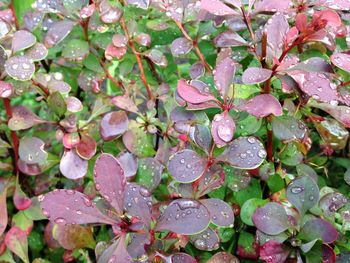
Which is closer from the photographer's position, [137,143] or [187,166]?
[187,166]

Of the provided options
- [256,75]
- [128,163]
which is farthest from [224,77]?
[128,163]

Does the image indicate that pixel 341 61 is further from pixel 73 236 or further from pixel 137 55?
pixel 73 236

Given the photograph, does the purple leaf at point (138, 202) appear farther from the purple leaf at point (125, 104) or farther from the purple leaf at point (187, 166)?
the purple leaf at point (125, 104)

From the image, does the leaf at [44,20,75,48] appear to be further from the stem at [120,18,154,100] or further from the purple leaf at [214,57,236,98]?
the purple leaf at [214,57,236,98]

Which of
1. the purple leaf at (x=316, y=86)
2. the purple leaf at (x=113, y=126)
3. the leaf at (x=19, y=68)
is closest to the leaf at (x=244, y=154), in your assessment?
the purple leaf at (x=316, y=86)

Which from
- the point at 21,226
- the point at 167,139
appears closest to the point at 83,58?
the point at 167,139

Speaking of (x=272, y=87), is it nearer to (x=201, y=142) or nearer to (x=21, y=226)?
(x=201, y=142)
